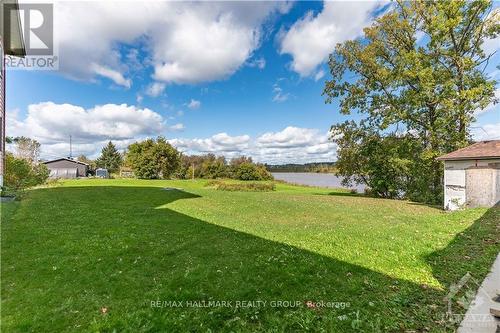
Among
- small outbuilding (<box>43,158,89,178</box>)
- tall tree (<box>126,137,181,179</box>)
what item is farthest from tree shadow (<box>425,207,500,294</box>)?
small outbuilding (<box>43,158,89,178</box>)

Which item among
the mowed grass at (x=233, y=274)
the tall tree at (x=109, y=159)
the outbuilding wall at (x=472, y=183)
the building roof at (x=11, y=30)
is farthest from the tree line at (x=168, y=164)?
the outbuilding wall at (x=472, y=183)

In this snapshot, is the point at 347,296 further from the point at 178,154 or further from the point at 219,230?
the point at 178,154

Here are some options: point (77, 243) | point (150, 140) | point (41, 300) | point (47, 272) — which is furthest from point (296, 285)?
point (150, 140)

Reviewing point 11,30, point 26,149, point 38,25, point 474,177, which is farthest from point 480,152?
point 26,149

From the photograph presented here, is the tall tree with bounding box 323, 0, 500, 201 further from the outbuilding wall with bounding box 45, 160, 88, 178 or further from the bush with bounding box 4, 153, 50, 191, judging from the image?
the outbuilding wall with bounding box 45, 160, 88, 178

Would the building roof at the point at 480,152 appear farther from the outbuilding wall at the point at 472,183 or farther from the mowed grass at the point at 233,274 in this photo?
the mowed grass at the point at 233,274

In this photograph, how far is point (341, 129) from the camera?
83.2 ft

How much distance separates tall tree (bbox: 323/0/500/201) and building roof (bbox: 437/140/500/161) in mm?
4902

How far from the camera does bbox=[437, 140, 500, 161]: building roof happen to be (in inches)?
483

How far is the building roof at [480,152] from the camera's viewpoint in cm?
1226

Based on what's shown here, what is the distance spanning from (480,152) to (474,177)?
1.28 meters

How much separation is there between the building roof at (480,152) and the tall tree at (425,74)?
4902 mm

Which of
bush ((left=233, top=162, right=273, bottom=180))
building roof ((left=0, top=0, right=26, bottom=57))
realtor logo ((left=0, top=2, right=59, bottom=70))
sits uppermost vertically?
building roof ((left=0, top=0, right=26, bottom=57))

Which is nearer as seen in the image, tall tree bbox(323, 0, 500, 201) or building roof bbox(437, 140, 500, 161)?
building roof bbox(437, 140, 500, 161)
